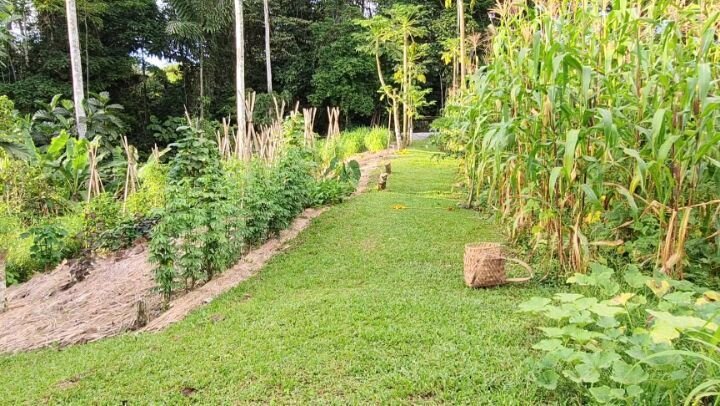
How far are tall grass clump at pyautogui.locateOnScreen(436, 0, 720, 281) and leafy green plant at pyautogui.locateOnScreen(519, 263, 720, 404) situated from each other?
1.79 ft

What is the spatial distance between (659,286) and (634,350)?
476mm

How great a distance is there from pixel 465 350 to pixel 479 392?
0.93 ft

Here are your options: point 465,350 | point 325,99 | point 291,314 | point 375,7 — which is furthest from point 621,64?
point 375,7

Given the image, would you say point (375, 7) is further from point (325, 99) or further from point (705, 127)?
point (705, 127)

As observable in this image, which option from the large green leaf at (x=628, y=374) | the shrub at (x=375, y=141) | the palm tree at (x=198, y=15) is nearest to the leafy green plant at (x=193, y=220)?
the large green leaf at (x=628, y=374)

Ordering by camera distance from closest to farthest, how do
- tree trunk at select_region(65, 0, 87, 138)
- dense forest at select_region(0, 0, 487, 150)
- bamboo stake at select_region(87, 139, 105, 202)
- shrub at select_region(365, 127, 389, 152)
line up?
bamboo stake at select_region(87, 139, 105, 202) → tree trunk at select_region(65, 0, 87, 138) → shrub at select_region(365, 127, 389, 152) → dense forest at select_region(0, 0, 487, 150)

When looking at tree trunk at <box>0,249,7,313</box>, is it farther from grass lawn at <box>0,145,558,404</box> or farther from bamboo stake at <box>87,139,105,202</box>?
bamboo stake at <box>87,139,105,202</box>

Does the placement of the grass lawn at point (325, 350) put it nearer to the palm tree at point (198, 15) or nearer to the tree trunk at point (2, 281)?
the tree trunk at point (2, 281)

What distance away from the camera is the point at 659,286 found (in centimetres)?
175

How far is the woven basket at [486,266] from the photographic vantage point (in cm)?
263

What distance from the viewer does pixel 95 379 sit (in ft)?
6.84

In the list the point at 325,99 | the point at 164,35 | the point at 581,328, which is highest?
the point at 164,35

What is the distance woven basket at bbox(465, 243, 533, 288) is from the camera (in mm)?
2633

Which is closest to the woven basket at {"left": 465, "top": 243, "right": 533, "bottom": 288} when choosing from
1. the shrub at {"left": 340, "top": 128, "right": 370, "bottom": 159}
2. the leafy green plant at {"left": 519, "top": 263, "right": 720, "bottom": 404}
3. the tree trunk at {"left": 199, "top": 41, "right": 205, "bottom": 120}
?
the leafy green plant at {"left": 519, "top": 263, "right": 720, "bottom": 404}
